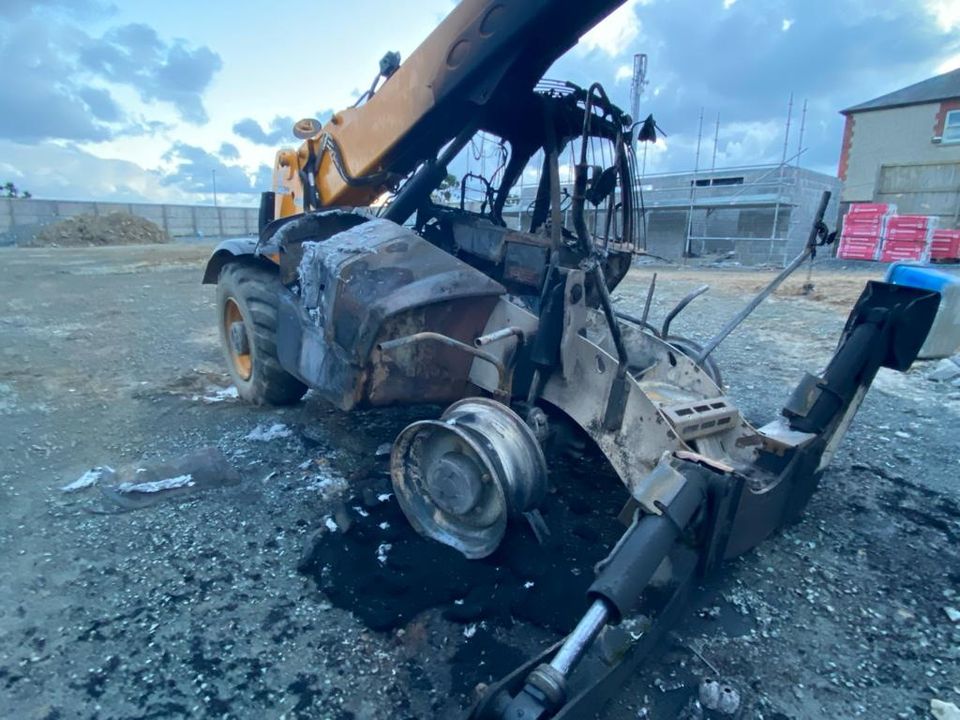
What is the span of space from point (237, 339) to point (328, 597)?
108 inches

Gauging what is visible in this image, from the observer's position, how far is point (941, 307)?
21.9ft

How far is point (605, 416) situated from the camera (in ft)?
8.83

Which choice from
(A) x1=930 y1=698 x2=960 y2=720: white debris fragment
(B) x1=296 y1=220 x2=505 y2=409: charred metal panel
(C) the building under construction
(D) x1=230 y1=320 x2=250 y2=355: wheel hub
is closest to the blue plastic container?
(A) x1=930 y1=698 x2=960 y2=720: white debris fragment

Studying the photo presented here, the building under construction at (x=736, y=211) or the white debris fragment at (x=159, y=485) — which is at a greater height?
the building under construction at (x=736, y=211)

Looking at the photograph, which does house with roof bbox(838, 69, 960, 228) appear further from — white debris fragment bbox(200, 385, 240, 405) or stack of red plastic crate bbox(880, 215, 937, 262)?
white debris fragment bbox(200, 385, 240, 405)

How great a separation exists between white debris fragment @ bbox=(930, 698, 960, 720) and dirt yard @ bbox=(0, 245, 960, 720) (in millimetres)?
37

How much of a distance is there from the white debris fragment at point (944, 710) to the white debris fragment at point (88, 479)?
4053 mm

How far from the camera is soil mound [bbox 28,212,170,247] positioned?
26062mm

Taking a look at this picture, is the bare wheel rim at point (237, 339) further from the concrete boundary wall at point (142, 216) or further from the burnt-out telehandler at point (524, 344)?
the concrete boundary wall at point (142, 216)

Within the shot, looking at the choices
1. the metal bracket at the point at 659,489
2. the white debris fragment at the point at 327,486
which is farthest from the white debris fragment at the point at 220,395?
the metal bracket at the point at 659,489

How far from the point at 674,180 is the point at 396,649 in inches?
905

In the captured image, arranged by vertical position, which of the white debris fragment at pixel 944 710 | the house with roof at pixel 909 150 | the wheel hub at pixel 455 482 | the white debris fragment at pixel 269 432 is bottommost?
the white debris fragment at pixel 944 710

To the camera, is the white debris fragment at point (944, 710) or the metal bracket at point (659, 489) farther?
the white debris fragment at point (944, 710)

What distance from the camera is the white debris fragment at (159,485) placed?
3.41 m
